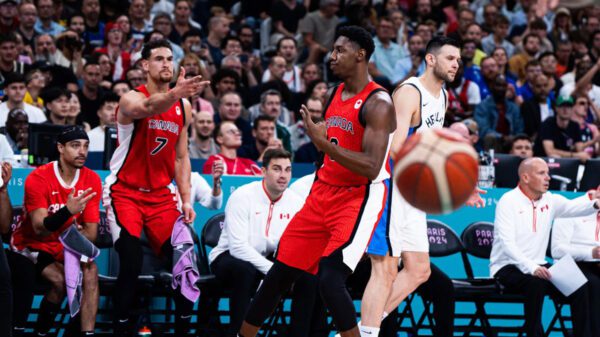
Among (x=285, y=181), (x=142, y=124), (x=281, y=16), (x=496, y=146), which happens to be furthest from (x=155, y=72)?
(x=281, y=16)

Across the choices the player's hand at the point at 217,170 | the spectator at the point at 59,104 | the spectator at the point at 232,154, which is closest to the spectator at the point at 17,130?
the spectator at the point at 59,104

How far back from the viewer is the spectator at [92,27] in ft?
46.2

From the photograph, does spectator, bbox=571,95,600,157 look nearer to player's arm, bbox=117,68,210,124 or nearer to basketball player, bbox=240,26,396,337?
basketball player, bbox=240,26,396,337

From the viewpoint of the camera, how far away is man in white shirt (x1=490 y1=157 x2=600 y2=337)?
357 inches

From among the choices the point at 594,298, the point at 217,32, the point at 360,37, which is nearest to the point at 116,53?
the point at 217,32

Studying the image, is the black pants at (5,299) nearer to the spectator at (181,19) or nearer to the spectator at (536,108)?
→ the spectator at (181,19)

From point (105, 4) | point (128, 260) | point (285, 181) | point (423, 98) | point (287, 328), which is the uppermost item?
point (105, 4)

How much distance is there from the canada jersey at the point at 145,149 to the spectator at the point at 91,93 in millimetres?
3990

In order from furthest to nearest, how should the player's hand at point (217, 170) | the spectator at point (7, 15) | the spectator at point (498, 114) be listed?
1. the spectator at point (498, 114)
2. the spectator at point (7, 15)
3. the player's hand at point (217, 170)

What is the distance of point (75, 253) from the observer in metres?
8.05

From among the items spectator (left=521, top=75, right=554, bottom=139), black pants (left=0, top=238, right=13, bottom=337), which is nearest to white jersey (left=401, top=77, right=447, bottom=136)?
black pants (left=0, top=238, right=13, bottom=337)

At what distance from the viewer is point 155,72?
8039mm

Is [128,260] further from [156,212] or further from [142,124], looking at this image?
[142,124]

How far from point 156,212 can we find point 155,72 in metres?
1.10
